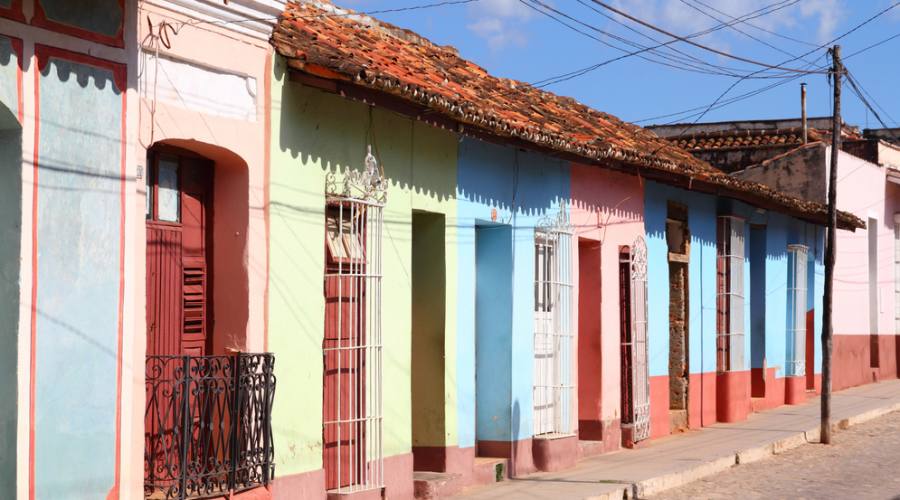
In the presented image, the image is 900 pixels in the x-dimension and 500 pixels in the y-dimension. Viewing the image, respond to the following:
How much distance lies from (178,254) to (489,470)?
14.0 ft

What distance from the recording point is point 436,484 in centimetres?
1042

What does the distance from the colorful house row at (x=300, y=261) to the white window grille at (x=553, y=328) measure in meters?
0.03

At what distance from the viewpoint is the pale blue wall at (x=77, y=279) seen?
685 cm

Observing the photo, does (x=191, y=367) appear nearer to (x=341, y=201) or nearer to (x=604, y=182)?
(x=341, y=201)

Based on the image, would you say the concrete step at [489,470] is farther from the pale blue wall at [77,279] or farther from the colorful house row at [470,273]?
the pale blue wall at [77,279]

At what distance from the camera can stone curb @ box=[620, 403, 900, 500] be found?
11.4 m

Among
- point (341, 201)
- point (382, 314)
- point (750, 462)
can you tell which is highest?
point (341, 201)

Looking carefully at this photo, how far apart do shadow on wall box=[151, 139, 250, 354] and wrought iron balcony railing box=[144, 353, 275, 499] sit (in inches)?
11.6

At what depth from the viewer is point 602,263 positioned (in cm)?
1421

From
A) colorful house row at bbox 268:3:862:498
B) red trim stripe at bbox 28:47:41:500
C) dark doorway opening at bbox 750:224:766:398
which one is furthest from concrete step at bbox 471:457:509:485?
dark doorway opening at bbox 750:224:766:398

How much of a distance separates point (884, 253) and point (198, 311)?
21674 mm

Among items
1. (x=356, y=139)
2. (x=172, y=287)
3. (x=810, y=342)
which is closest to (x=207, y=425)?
(x=172, y=287)

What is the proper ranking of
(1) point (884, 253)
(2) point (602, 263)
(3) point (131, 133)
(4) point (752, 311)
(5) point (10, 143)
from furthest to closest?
(1) point (884, 253) < (4) point (752, 311) < (2) point (602, 263) < (3) point (131, 133) < (5) point (10, 143)

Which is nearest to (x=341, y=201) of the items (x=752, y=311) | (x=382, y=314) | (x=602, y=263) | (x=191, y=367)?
(x=382, y=314)
